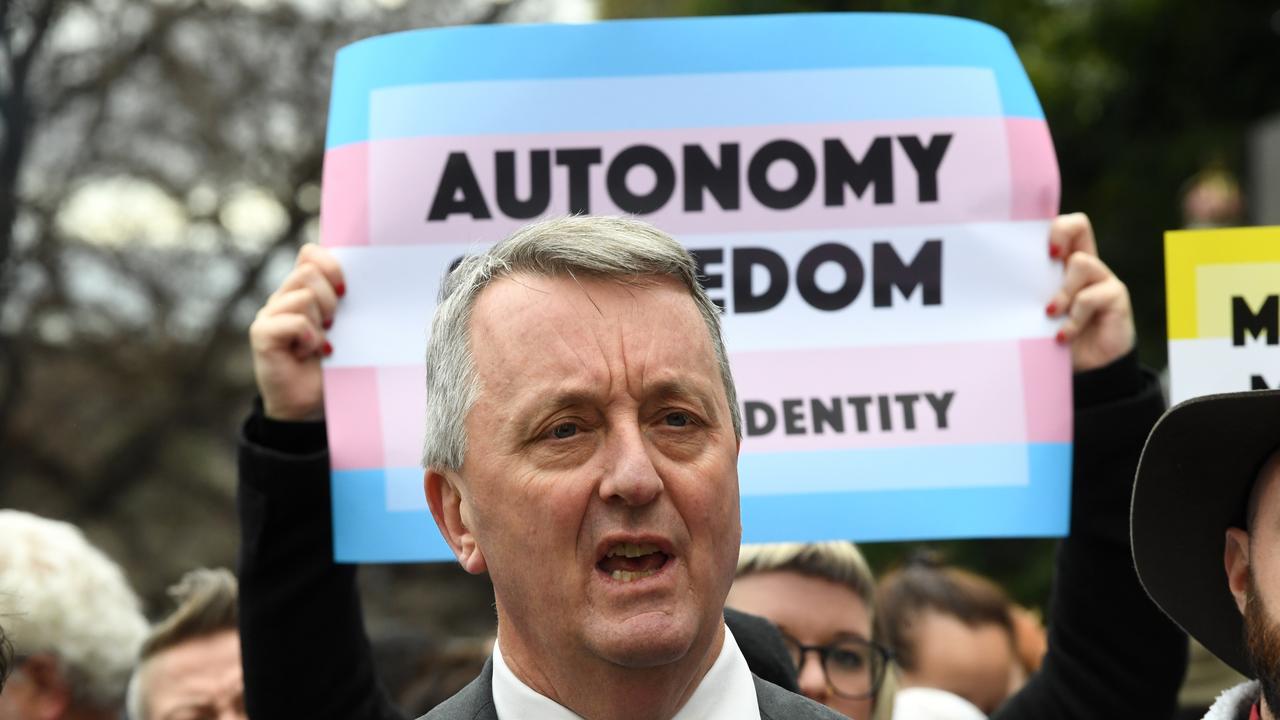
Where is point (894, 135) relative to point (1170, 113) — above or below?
above

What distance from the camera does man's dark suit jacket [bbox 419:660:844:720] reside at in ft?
8.43

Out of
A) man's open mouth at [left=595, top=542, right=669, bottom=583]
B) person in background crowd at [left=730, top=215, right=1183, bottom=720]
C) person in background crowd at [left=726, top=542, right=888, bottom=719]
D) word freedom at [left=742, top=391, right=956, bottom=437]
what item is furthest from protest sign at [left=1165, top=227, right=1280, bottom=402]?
man's open mouth at [left=595, top=542, right=669, bottom=583]

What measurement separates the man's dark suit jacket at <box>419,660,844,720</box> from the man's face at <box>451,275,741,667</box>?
0.09 m

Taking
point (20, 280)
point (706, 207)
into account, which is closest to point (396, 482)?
point (706, 207)

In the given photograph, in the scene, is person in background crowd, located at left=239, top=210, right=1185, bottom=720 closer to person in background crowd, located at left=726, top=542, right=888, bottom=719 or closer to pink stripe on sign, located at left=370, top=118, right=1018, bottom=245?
pink stripe on sign, located at left=370, top=118, right=1018, bottom=245

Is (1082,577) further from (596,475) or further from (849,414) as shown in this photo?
(596,475)

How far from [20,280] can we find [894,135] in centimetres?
784

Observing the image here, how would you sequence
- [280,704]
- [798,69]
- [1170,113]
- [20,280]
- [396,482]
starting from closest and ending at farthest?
[280,704] → [396,482] → [798,69] → [20,280] → [1170,113]

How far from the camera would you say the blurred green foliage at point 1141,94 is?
12359mm

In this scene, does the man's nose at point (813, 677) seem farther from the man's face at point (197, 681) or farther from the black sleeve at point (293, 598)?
the man's face at point (197, 681)

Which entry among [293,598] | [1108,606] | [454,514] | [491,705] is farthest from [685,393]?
[1108,606]

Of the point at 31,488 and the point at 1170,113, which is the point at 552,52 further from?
the point at 1170,113

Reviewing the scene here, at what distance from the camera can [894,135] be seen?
12.1 feet

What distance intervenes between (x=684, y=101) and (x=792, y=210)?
0.32 m
